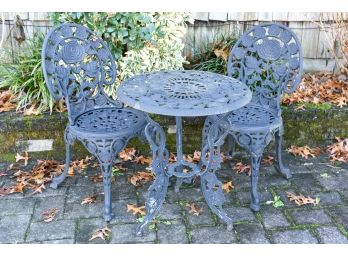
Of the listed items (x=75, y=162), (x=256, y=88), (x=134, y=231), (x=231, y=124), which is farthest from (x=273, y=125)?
(x=75, y=162)

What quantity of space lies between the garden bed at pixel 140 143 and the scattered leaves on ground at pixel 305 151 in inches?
3.0

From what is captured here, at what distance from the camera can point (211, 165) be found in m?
3.11

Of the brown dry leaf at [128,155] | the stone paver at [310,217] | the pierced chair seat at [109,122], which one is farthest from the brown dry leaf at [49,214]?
the stone paver at [310,217]

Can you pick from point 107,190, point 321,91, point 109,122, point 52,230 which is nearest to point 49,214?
point 52,230

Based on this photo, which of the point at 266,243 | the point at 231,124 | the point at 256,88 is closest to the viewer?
the point at 266,243

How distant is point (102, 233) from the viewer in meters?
3.07

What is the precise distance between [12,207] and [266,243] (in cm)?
192

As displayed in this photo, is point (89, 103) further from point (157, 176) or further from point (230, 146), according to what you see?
point (230, 146)

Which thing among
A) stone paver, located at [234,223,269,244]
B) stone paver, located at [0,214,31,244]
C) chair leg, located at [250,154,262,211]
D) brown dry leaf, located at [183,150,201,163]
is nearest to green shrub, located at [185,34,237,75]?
brown dry leaf, located at [183,150,201,163]

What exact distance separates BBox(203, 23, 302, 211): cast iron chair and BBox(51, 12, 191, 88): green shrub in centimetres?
65

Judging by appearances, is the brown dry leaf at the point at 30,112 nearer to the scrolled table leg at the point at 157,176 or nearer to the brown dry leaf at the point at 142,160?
the brown dry leaf at the point at 142,160

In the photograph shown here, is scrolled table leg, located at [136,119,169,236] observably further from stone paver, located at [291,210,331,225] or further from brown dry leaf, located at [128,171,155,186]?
stone paver, located at [291,210,331,225]

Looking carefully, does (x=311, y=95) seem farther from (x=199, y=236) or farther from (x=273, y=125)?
(x=199, y=236)

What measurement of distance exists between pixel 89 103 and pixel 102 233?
1.16m
